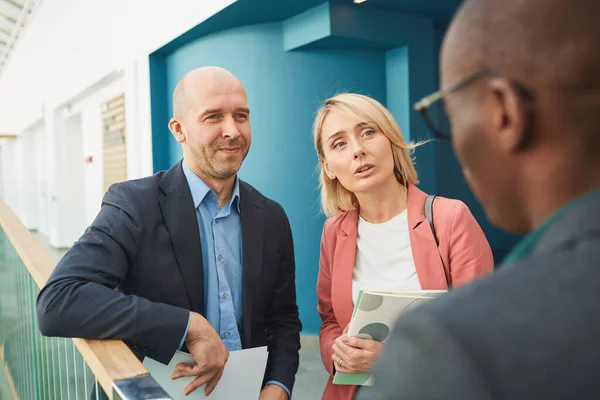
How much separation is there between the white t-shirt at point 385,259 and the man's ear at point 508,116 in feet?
4.32

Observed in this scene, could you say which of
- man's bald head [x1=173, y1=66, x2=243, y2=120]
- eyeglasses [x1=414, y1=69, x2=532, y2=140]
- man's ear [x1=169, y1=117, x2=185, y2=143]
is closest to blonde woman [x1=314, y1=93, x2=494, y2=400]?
man's bald head [x1=173, y1=66, x2=243, y2=120]

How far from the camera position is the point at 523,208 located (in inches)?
23.6

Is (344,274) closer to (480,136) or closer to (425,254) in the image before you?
(425,254)

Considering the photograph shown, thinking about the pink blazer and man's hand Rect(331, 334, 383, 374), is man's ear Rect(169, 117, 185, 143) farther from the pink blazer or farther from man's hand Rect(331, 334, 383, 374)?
man's hand Rect(331, 334, 383, 374)

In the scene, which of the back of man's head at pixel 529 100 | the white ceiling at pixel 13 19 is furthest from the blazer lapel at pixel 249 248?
the white ceiling at pixel 13 19

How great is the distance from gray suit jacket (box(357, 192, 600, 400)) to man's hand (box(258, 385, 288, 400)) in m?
1.47

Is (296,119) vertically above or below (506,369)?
above

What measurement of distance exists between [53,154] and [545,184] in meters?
11.4

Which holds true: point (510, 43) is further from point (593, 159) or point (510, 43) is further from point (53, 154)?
point (53, 154)

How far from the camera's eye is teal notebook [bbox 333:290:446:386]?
4.87 ft

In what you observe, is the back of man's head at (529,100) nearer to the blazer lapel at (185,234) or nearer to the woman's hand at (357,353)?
the woman's hand at (357,353)

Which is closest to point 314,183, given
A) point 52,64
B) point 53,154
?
point 53,154

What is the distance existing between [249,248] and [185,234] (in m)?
0.25

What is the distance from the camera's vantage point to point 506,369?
432 mm
